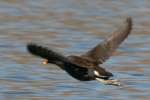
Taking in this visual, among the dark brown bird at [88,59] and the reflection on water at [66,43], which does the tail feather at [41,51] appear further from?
the reflection on water at [66,43]

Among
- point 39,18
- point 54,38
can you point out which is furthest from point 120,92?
point 39,18

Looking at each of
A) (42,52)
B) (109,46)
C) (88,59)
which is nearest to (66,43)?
(109,46)

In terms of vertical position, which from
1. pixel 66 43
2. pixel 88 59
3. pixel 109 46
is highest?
pixel 66 43

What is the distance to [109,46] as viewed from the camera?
873 cm

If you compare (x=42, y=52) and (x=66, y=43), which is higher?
(x=66, y=43)

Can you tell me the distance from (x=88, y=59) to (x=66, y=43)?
4.25 m

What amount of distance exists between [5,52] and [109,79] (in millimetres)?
3905

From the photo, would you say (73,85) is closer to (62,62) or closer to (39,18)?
(62,62)

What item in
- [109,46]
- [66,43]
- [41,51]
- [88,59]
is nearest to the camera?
[41,51]

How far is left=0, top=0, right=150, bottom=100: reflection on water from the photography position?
9.97m

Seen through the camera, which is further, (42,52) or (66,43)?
(66,43)

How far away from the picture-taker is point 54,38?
42.7 feet

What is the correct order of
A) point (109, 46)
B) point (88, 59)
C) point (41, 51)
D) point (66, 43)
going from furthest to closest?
point (66, 43) → point (109, 46) → point (88, 59) → point (41, 51)

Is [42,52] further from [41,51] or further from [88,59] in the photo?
[88,59]
